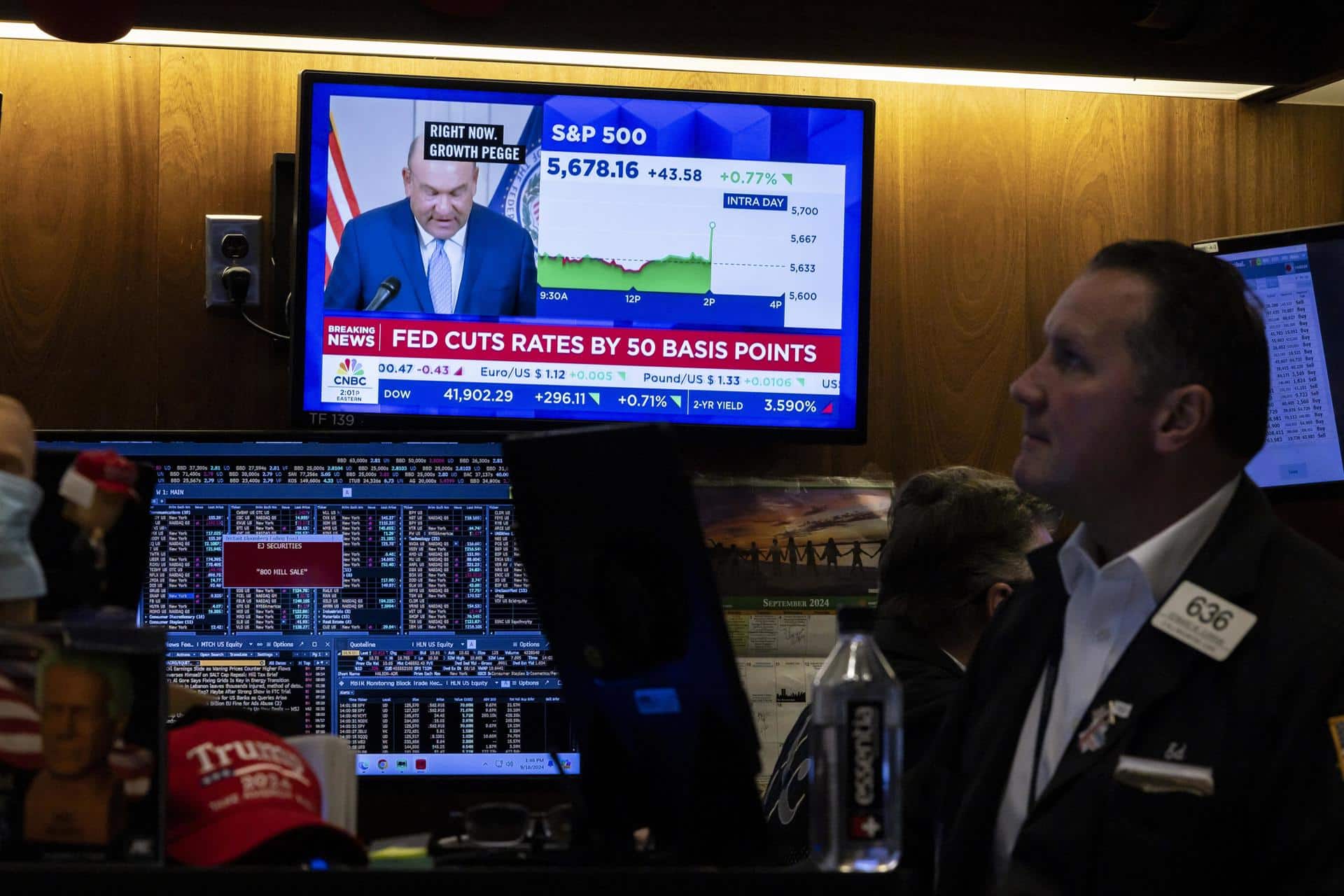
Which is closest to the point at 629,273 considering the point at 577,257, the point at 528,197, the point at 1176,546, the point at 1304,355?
the point at 577,257

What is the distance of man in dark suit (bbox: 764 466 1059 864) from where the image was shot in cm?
229

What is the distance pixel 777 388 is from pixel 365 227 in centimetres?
78

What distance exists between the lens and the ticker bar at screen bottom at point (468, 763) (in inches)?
93.3

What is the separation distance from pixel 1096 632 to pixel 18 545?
114 cm

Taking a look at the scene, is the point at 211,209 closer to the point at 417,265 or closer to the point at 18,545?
the point at 417,265

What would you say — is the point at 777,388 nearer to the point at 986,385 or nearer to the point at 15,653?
the point at 986,385

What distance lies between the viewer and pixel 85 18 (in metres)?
2.38

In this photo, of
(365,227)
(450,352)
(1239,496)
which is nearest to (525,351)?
(450,352)

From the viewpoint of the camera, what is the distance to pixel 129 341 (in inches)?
104

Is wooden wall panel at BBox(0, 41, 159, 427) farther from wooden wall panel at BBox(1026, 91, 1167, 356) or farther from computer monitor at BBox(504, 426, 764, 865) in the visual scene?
wooden wall panel at BBox(1026, 91, 1167, 356)

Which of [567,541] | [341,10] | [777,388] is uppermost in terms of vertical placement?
[341,10]

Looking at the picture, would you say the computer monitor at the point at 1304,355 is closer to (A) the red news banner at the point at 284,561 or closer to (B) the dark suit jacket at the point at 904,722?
(B) the dark suit jacket at the point at 904,722

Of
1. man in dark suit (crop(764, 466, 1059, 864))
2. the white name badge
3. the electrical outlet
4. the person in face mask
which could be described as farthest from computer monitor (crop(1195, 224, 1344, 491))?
the person in face mask

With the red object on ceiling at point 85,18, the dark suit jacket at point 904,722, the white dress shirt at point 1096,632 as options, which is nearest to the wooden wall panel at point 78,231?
the red object on ceiling at point 85,18
